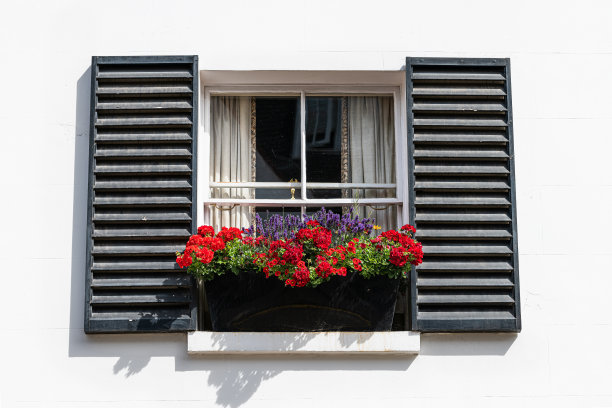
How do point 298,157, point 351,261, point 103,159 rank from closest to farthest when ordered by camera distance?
1. point 351,261
2. point 103,159
3. point 298,157

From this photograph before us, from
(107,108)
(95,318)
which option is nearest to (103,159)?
(107,108)

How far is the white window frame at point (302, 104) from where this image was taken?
4.96 metres

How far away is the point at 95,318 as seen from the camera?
4570mm

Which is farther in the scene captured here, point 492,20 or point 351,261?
point 492,20

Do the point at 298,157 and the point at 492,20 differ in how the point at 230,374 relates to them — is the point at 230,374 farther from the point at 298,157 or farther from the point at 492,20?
the point at 492,20

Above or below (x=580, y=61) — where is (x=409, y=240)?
below

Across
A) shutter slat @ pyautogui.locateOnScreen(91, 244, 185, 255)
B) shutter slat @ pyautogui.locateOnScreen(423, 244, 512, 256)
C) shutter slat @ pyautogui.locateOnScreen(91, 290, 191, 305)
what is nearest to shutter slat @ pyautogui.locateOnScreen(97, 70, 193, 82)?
shutter slat @ pyautogui.locateOnScreen(91, 244, 185, 255)

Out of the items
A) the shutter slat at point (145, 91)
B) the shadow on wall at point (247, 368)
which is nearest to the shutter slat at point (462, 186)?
the shadow on wall at point (247, 368)

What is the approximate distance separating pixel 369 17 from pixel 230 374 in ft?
8.37

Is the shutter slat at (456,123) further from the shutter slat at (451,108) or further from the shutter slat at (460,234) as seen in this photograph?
the shutter slat at (460,234)

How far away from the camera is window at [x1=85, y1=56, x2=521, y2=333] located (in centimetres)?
462

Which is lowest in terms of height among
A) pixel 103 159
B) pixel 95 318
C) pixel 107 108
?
pixel 95 318

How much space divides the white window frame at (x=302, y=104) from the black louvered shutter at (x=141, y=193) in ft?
0.73

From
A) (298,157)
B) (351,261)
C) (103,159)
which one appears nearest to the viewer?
(351,261)
